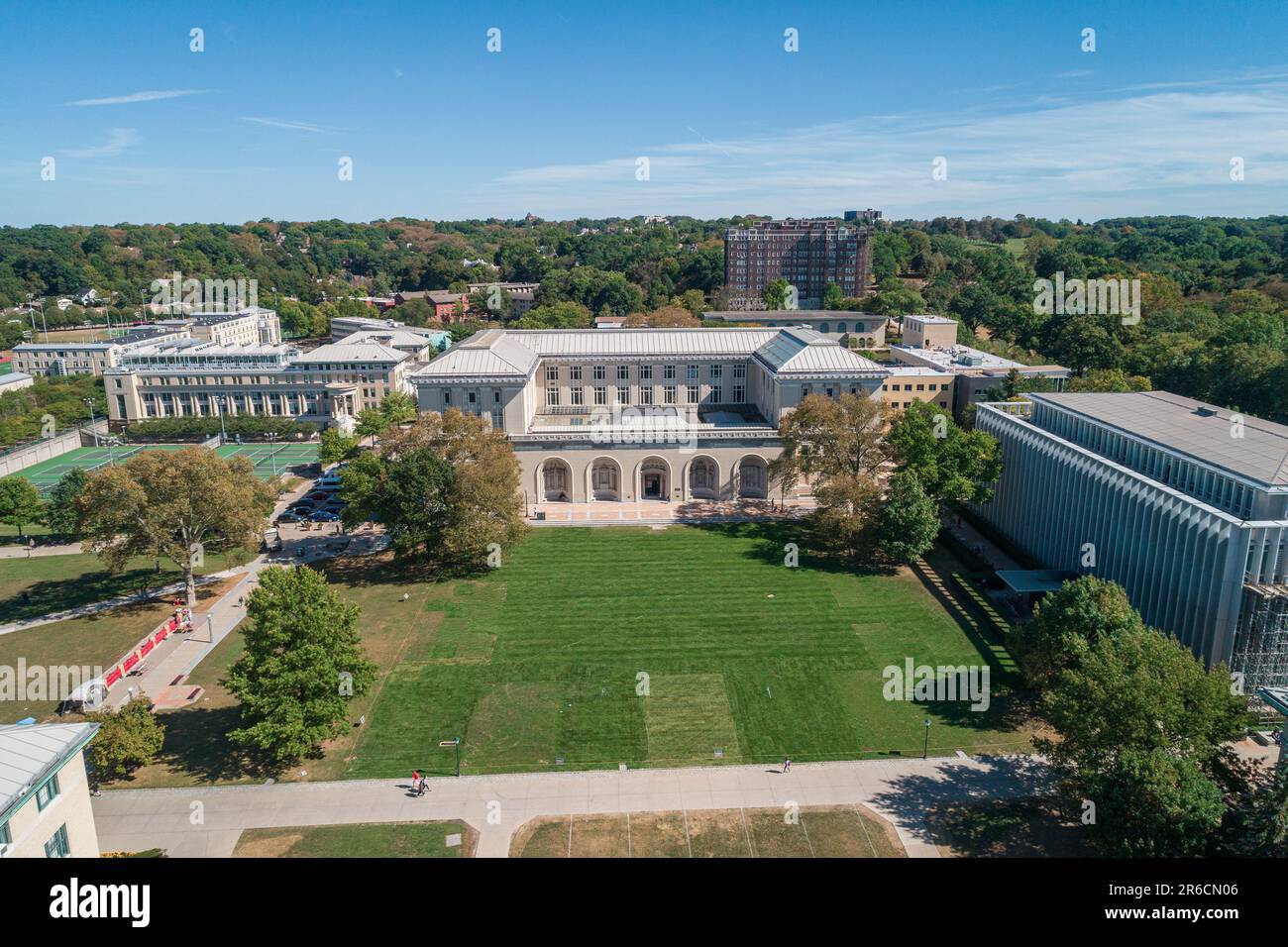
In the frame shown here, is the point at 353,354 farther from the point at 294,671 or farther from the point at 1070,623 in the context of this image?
the point at 1070,623

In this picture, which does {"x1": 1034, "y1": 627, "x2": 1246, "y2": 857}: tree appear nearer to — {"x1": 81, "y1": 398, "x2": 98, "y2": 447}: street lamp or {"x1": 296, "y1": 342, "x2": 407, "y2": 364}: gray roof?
{"x1": 296, "y1": 342, "x2": 407, "y2": 364}: gray roof

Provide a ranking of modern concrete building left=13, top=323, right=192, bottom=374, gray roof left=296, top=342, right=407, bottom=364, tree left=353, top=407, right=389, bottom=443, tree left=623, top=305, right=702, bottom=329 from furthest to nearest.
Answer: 1. modern concrete building left=13, top=323, right=192, bottom=374
2. tree left=623, top=305, right=702, bottom=329
3. gray roof left=296, top=342, right=407, bottom=364
4. tree left=353, top=407, right=389, bottom=443

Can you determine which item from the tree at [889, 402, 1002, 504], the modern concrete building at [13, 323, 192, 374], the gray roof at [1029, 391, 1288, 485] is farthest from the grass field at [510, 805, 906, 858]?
the modern concrete building at [13, 323, 192, 374]

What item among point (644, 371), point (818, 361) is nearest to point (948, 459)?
point (818, 361)
